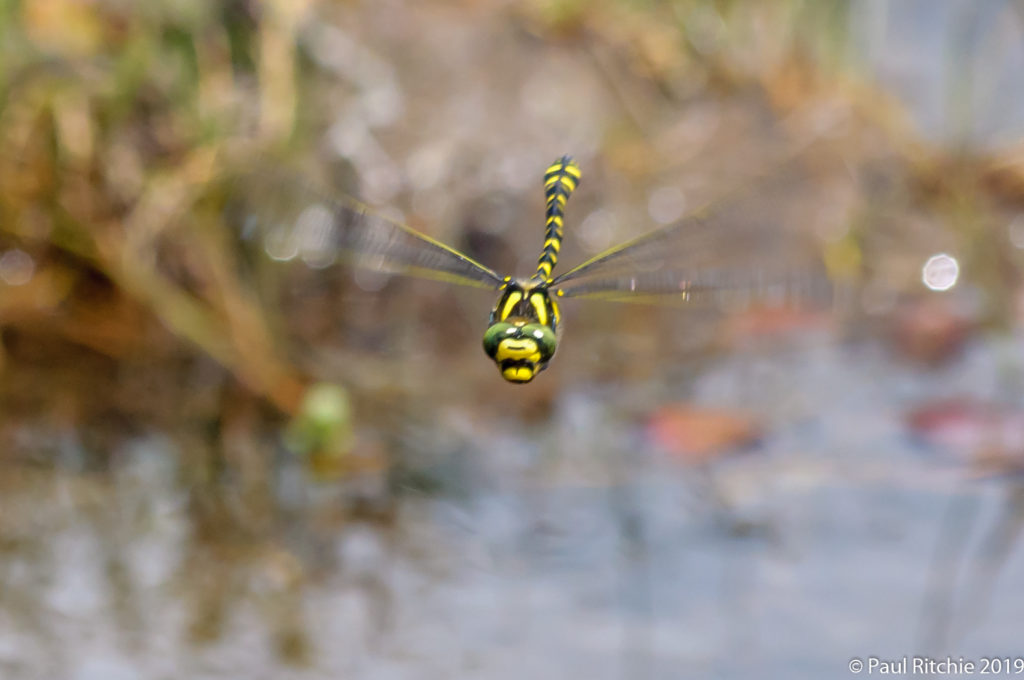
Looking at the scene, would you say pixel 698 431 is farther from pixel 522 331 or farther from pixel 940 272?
pixel 522 331

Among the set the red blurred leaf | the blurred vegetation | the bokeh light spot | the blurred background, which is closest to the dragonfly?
the blurred background

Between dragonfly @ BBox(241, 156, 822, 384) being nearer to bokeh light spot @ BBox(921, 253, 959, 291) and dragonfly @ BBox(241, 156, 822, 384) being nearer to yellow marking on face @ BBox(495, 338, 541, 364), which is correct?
yellow marking on face @ BBox(495, 338, 541, 364)

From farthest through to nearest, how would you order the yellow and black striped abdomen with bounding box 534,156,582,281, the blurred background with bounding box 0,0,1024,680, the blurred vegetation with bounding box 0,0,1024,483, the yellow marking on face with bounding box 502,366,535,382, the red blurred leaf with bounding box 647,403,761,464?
the blurred vegetation with bounding box 0,0,1024,483 < the red blurred leaf with bounding box 647,403,761,464 < the blurred background with bounding box 0,0,1024,680 < the yellow and black striped abdomen with bounding box 534,156,582,281 < the yellow marking on face with bounding box 502,366,535,382

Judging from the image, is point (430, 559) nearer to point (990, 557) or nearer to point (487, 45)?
point (990, 557)

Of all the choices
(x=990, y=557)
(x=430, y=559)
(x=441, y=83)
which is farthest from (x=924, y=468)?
(x=441, y=83)

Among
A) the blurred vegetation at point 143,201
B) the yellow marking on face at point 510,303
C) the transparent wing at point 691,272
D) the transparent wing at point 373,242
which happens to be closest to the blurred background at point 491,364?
the blurred vegetation at point 143,201

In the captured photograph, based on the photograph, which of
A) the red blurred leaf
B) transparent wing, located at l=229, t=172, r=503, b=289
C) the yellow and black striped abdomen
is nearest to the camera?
transparent wing, located at l=229, t=172, r=503, b=289
